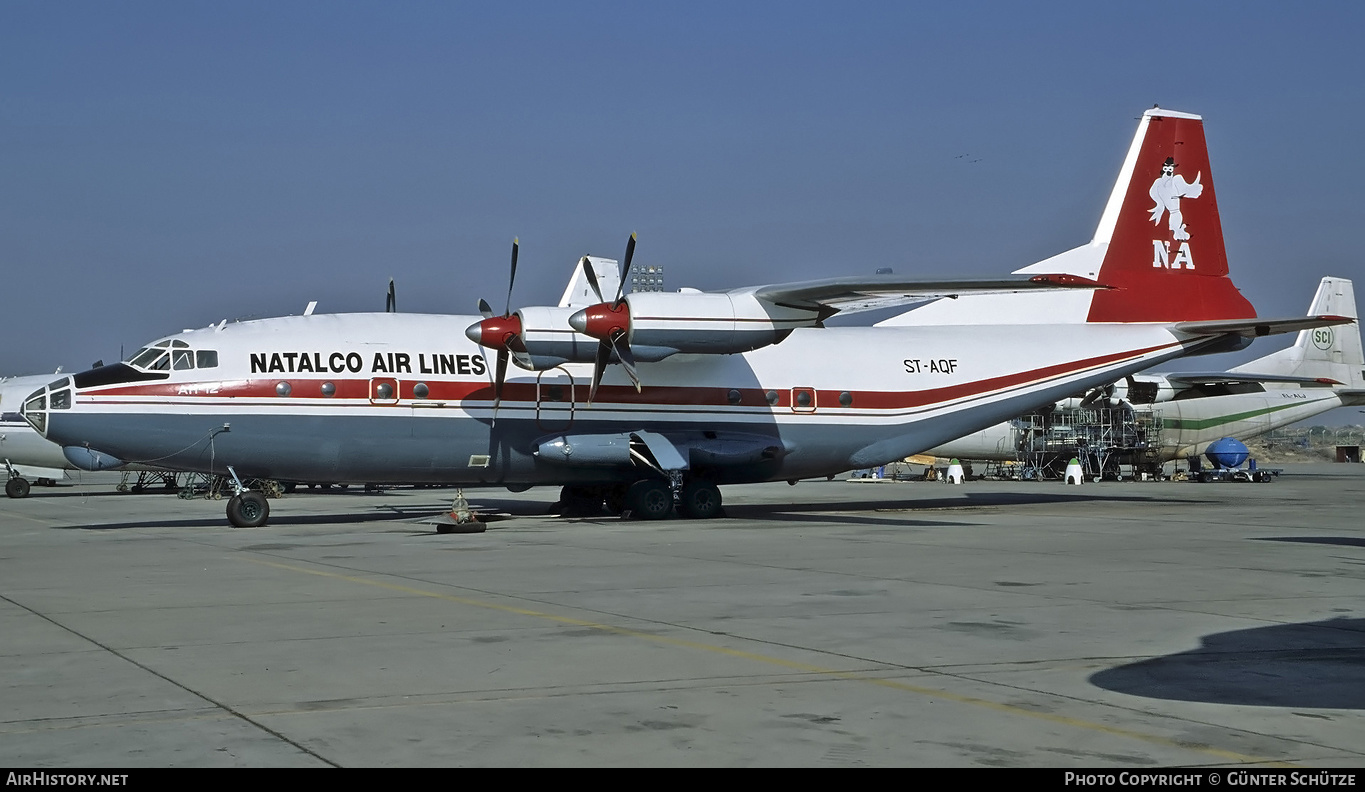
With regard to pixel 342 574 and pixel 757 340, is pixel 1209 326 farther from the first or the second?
pixel 342 574

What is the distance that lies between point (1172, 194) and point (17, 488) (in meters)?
39.7

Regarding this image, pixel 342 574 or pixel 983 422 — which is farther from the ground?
pixel 983 422

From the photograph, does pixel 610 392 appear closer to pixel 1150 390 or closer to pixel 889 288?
pixel 889 288

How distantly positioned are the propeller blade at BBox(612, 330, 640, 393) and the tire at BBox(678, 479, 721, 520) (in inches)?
127

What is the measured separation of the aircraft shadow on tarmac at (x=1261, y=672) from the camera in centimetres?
775

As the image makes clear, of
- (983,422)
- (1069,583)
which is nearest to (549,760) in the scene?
(1069,583)

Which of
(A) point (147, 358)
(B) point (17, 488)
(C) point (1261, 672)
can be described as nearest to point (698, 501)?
(A) point (147, 358)

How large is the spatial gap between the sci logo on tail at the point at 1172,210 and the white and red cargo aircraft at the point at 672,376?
0.08 meters

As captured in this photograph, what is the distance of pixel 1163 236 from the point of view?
32.0 meters

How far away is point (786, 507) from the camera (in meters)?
32.9

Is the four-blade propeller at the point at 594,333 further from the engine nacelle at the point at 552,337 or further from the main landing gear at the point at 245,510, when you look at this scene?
the main landing gear at the point at 245,510

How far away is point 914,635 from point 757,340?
49.9 feet

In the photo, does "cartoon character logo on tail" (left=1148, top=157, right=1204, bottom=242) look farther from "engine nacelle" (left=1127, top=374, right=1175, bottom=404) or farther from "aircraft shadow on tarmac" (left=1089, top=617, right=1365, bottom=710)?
"aircraft shadow on tarmac" (left=1089, top=617, right=1365, bottom=710)

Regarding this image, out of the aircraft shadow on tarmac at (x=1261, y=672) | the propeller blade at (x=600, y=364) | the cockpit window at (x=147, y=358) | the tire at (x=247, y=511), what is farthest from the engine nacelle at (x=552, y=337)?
the aircraft shadow on tarmac at (x=1261, y=672)
